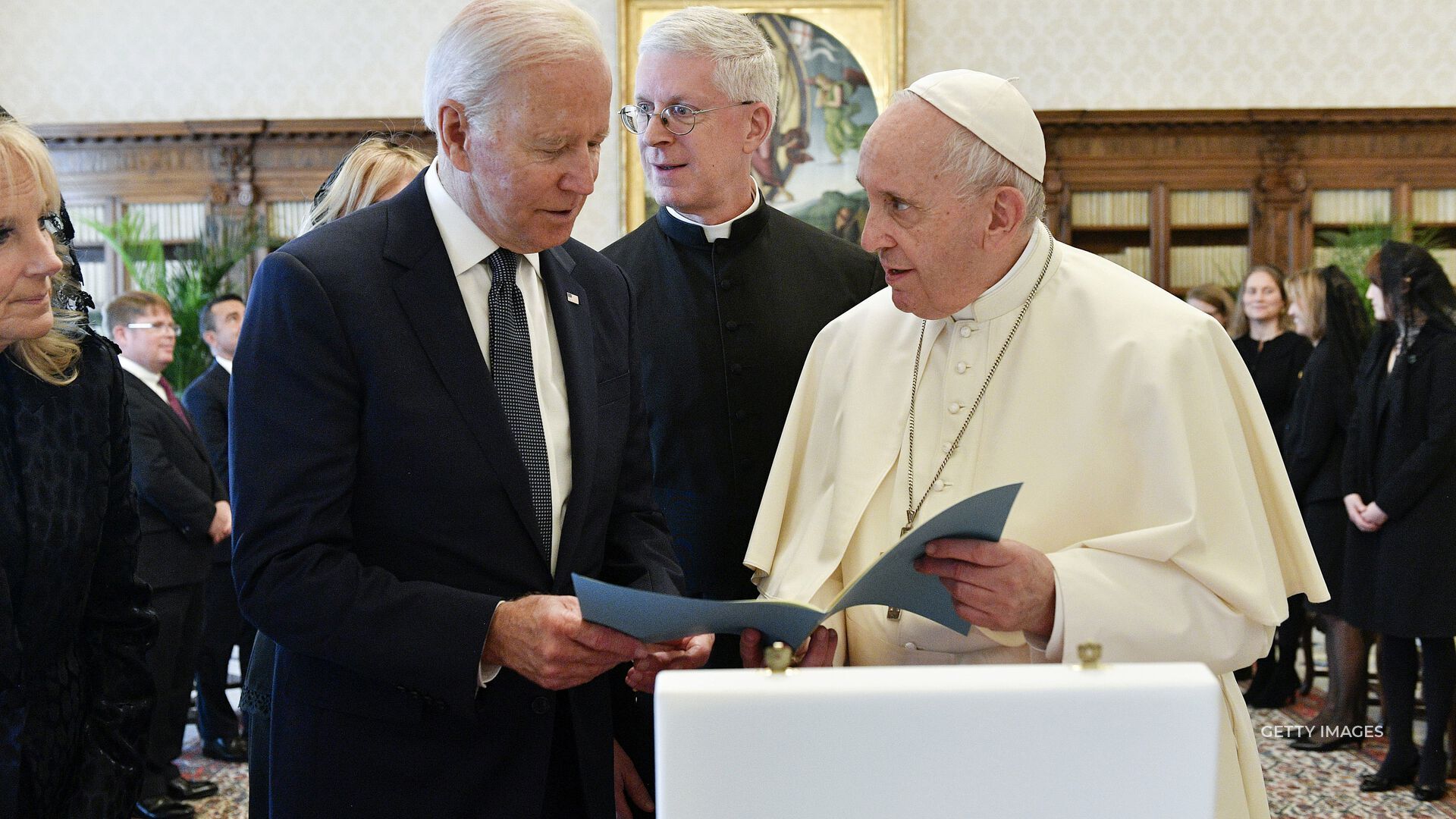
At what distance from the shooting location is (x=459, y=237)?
178 centimetres

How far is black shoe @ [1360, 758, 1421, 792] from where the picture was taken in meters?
5.01

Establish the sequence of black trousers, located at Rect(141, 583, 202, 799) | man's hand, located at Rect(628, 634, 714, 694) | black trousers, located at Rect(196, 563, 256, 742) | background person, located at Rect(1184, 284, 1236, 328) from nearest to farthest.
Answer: man's hand, located at Rect(628, 634, 714, 694)
black trousers, located at Rect(141, 583, 202, 799)
black trousers, located at Rect(196, 563, 256, 742)
background person, located at Rect(1184, 284, 1236, 328)

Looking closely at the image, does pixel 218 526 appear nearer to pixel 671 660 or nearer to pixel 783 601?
pixel 671 660

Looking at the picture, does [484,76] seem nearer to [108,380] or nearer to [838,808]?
[108,380]

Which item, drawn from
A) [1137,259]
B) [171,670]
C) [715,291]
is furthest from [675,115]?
[1137,259]

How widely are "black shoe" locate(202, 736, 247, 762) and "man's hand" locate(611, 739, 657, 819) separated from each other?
13.9ft

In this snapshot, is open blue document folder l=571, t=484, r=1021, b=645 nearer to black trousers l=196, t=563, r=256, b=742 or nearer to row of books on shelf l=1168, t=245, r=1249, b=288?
black trousers l=196, t=563, r=256, b=742

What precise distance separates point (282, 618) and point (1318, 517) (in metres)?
5.14

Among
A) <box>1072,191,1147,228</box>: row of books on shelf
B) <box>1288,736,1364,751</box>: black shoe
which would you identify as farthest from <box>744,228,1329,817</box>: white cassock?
<box>1072,191,1147,228</box>: row of books on shelf

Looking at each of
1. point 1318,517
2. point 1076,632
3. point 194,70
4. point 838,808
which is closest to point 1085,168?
point 1318,517

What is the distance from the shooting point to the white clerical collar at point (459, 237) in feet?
5.81

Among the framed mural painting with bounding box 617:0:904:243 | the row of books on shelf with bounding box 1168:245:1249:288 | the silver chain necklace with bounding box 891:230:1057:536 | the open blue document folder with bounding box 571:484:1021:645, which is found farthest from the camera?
the row of books on shelf with bounding box 1168:245:1249:288

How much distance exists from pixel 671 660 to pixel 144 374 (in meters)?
4.56

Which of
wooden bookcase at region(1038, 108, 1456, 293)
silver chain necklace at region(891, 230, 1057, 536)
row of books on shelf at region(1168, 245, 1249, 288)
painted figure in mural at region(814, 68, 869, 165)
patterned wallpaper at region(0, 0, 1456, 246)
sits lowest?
silver chain necklace at region(891, 230, 1057, 536)
